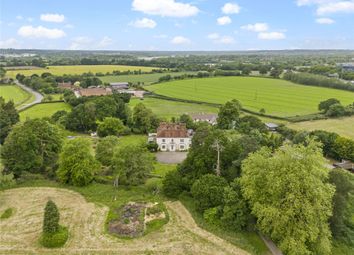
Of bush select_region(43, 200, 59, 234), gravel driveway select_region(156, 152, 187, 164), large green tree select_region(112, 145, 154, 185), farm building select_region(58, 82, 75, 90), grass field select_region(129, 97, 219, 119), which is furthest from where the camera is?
farm building select_region(58, 82, 75, 90)

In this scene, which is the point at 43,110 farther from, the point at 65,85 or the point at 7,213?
the point at 7,213

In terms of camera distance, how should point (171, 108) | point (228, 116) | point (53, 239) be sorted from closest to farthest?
1. point (53, 239)
2. point (228, 116)
3. point (171, 108)

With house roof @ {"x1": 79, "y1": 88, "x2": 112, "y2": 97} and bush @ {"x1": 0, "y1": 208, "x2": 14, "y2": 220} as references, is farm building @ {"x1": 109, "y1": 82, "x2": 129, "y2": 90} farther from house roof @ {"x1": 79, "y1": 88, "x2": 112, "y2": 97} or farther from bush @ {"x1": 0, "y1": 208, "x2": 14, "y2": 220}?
bush @ {"x1": 0, "y1": 208, "x2": 14, "y2": 220}

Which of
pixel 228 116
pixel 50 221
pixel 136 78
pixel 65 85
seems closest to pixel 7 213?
pixel 50 221

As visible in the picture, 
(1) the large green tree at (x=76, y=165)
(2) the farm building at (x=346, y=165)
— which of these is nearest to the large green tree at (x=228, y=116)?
(2) the farm building at (x=346, y=165)

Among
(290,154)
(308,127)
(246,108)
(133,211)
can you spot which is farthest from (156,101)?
(290,154)

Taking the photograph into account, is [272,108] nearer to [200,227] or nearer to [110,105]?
[110,105]

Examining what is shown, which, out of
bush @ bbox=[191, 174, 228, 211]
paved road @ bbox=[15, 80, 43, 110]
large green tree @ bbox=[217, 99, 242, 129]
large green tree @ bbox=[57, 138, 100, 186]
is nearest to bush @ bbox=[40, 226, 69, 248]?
large green tree @ bbox=[57, 138, 100, 186]
